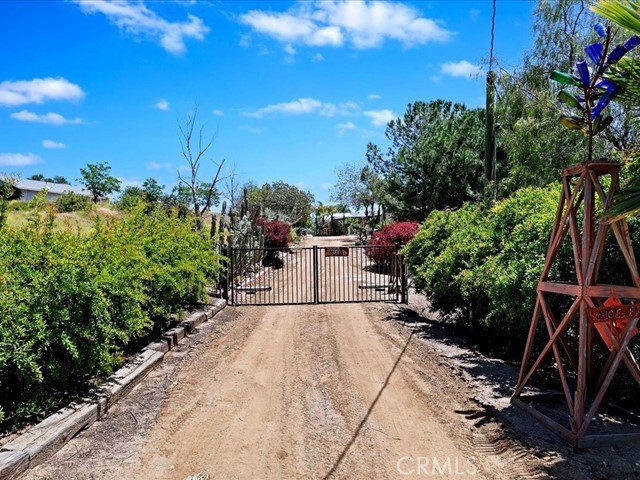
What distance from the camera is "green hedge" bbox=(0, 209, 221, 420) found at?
387cm

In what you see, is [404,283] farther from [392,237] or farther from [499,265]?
[392,237]

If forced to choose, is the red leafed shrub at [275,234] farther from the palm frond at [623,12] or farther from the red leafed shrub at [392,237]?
the palm frond at [623,12]

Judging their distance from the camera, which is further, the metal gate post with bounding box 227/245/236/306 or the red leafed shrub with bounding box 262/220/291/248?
the red leafed shrub with bounding box 262/220/291/248

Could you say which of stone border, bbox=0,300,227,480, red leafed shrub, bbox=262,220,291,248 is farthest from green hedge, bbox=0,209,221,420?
red leafed shrub, bbox=262,220,291,248

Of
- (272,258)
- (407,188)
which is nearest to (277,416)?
(272,258)

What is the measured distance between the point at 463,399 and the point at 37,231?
17.3 feet

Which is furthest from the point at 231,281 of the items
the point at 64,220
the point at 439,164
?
the point at 439,164

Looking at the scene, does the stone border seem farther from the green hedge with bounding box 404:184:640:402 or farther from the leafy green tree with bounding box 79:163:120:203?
the leafy green tree with bounding box 79:163:120:203

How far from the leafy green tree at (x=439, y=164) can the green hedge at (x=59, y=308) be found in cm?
1876

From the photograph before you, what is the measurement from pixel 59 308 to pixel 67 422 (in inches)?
40.0

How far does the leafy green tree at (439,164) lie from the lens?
22.7m

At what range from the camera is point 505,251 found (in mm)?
5730
